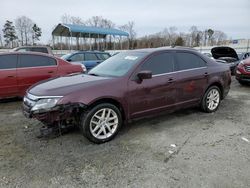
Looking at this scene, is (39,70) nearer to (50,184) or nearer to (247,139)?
(50,184)

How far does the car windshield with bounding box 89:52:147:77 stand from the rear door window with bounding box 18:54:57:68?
2.61m

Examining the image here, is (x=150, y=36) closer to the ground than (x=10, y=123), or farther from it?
farther from it

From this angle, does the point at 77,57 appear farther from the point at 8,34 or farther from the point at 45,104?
the point at 8,34

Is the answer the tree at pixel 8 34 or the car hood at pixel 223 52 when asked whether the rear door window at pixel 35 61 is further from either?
the tree at pixel 8 34

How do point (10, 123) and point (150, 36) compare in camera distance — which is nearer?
point (10, 123)

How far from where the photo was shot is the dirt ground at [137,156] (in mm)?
2855

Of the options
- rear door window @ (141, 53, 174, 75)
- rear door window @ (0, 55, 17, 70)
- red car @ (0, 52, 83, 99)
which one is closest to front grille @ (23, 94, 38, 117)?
rear door window @ (141, 53, 174, 75)

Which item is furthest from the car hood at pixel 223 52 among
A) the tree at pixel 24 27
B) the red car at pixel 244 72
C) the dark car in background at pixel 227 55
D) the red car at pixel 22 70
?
the tree at pixel 24 27

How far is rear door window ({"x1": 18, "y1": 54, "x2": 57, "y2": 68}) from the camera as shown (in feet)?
21.4

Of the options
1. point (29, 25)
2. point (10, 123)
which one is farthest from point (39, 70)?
point (29, 25)

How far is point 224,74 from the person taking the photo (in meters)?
5.80

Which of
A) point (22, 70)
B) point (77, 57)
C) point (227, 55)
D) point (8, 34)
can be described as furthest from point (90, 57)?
point (8, 34)

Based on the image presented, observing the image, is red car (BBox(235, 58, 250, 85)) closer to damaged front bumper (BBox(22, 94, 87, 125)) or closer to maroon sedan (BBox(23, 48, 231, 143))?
maroon sedan (BBox(23, 48, 231, 143))

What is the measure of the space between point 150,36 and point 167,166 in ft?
204
